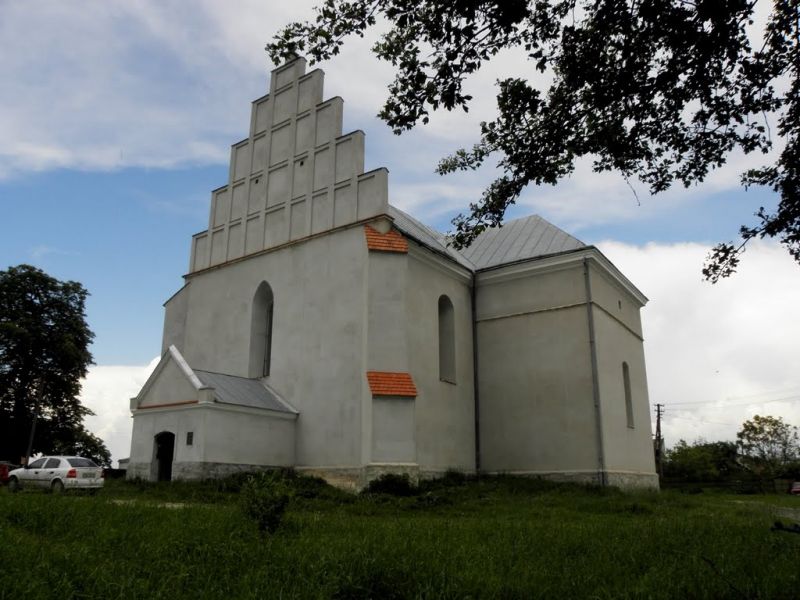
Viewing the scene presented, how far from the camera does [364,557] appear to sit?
264 inches

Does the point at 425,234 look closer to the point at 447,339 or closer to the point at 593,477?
the point at 447,339

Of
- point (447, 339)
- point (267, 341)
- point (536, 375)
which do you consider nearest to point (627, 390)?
point (536, 375)

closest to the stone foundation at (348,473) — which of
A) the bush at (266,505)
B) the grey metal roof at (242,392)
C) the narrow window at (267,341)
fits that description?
the grey metal roof at (242,392)

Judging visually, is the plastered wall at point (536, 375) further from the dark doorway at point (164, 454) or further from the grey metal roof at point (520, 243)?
the dark doorway at point (164, 454)

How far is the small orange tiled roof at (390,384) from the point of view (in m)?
18.2

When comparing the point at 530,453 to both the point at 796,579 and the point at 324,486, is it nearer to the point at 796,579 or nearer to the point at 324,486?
the point at 324,486

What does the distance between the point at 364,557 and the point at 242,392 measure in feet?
44.0

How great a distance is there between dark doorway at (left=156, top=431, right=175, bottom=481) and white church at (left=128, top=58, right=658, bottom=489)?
4 centimetres

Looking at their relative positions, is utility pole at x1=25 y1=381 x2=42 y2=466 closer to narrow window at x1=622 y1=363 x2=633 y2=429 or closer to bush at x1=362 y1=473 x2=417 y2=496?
bush at x1=362 y1=473 x2=417 y2=496

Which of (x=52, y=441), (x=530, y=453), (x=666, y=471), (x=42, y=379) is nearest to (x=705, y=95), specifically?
(x=530, y=453)

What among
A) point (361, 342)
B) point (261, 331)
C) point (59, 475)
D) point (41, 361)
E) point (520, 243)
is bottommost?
point (59, 475)

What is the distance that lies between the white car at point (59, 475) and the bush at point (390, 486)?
7785 millimetres

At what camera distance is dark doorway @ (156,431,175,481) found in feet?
62.8

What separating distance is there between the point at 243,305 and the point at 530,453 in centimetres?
1117
